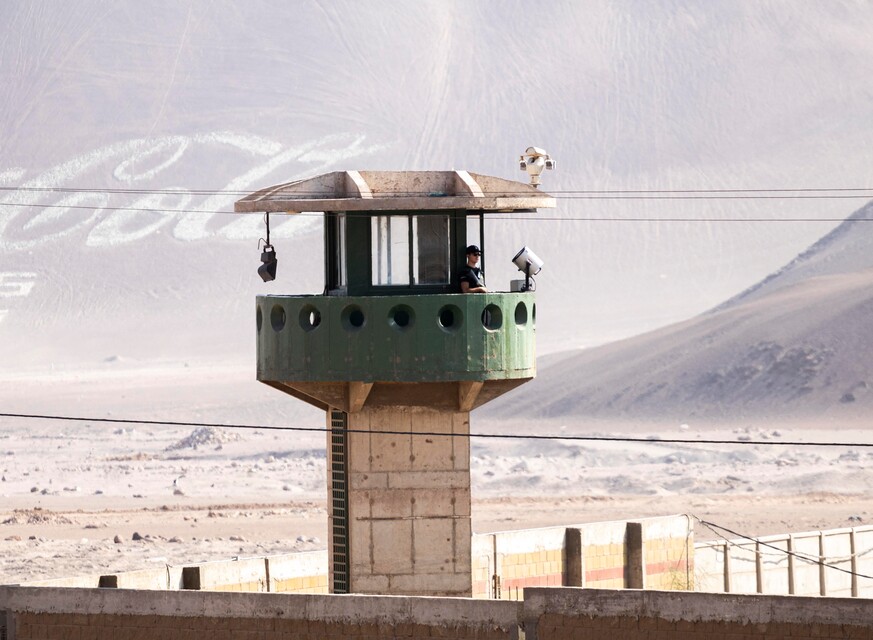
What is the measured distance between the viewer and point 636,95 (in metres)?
133

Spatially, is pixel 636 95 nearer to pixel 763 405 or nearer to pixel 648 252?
pixel 648 252

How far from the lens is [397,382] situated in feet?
59.3

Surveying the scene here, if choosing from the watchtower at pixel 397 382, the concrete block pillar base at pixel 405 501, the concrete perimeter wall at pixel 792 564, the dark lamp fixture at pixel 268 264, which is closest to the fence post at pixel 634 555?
the concrete perimeter wall at pixel 792 564

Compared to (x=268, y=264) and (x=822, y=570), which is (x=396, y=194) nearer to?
(x=268, y=264)

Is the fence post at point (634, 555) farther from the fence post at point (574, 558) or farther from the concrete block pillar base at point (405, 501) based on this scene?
the concrete block pillar base at point (405, 501)

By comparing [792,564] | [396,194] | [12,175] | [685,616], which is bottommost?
[685,616]

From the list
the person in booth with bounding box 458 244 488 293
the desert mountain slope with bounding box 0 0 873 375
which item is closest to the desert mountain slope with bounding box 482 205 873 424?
the desert mountain slope with bounding box 0 0 873 375

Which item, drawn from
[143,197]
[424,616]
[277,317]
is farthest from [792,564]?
[143,197]

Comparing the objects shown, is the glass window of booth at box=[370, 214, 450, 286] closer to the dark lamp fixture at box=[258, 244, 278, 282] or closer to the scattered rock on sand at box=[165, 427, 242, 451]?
the dark lamp fixture at box=[258, 244, 278, 282]

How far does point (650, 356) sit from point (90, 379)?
3174 centimetres

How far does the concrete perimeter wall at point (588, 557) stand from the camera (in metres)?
24.3

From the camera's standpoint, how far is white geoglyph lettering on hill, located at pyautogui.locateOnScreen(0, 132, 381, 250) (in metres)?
115

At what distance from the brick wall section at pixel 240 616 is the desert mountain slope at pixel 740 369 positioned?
5849 cm

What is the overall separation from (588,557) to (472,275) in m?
8.72
